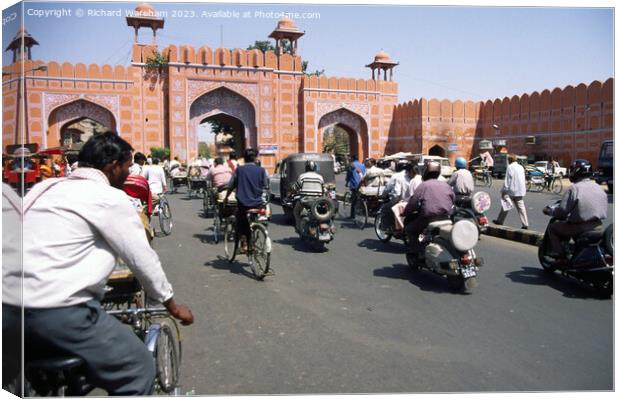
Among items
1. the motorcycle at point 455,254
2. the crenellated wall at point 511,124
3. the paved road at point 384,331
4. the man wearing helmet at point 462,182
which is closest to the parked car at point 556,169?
the crenellated wall at point 511,124

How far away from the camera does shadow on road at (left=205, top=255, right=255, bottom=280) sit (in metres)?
6.05

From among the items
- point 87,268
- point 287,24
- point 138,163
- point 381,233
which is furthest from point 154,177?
point 87,268

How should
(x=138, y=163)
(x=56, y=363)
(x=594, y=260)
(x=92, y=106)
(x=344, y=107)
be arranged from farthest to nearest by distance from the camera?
(x=344, y=107) → (x=92, y=106) → (x=138, y=163) → (x=594, y=260) → (x=56, y=363)

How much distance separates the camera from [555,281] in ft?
18.0

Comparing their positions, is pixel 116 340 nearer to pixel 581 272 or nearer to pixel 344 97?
pixel 581 272

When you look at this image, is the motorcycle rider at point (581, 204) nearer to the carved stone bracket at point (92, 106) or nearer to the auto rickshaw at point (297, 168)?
the auto rickshaw at point (297, 168)

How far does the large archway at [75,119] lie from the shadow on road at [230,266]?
16.7 meters

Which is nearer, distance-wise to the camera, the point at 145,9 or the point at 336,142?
the point at 145,9

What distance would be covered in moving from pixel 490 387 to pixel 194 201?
12.6m

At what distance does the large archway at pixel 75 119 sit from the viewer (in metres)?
22.2

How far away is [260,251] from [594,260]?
320cm

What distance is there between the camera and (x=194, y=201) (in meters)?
14.8

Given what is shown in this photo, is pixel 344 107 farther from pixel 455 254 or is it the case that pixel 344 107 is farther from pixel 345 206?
pixel 455 254

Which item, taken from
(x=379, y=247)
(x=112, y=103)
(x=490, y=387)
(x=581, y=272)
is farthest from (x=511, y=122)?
(x=490, y=387)
